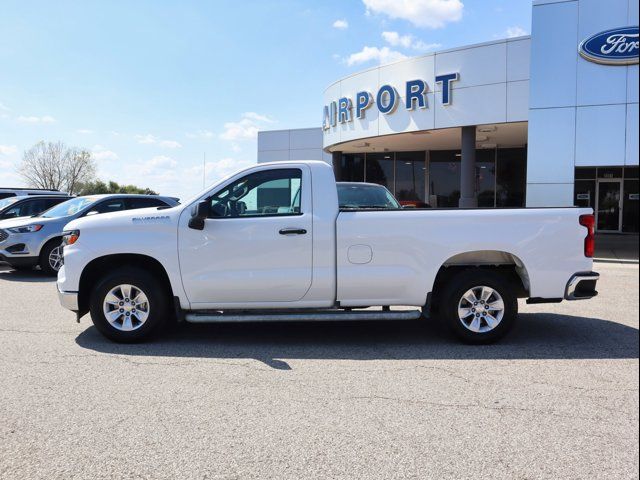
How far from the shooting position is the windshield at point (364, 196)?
852 cm

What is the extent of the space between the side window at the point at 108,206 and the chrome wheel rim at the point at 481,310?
351 inches

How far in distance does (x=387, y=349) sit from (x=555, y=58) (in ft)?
48.6

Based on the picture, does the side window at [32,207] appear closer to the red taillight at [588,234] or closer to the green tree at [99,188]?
the red taillight at [588,234]

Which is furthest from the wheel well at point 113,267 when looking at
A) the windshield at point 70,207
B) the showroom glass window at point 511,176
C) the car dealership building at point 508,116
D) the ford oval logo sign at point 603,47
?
the showroom glass window at point 511,176

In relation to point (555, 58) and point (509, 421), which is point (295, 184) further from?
point (555, 58)

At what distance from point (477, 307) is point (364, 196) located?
3360 mm

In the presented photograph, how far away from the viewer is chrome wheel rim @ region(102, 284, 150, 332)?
19.3 feet

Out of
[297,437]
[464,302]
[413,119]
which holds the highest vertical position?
[413,119]

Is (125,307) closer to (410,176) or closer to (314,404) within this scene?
(314,404)

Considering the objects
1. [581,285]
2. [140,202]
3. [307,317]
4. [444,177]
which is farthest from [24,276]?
[444,177]

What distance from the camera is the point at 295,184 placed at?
6.07 m

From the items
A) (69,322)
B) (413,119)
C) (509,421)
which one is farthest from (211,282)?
(413,119)

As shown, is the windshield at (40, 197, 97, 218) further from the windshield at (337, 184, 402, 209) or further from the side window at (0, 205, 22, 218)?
the windshield at (337, 184, 402, 209)

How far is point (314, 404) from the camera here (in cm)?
422
